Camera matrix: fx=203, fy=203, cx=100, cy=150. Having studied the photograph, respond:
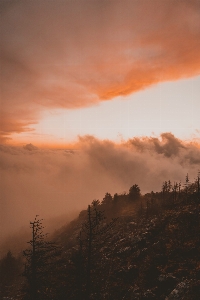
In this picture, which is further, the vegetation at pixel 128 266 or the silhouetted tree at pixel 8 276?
the silhouetted tree at pixel 8 276

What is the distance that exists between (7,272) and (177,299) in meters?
72.8

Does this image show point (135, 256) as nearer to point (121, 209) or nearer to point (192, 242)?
point (192, 242)

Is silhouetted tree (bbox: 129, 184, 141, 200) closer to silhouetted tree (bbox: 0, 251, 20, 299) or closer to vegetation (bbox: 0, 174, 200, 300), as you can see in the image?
vegetation (bbox: 0, 174, 200, 300)

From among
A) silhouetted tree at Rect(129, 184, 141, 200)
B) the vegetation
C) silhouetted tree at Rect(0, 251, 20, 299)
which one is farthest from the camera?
silhouetted tree at Rect(129, 184, 141, 200)

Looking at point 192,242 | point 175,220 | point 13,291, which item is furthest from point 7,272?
point 192,242

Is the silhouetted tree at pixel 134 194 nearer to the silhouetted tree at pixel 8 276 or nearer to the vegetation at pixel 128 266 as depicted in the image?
the vegetation at pixel 128 266

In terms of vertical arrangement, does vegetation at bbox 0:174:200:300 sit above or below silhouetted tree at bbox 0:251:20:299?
above

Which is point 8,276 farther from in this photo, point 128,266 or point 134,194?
point 134,194

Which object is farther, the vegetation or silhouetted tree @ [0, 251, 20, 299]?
silhouetted tree @ [0, 251, 20, 299]

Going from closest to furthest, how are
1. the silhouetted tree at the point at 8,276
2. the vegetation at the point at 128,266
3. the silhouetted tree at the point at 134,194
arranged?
the vegetation at the point at 128,266 < the silhouetted tree at the point at 8,276 < the silhouetted tree at the point at 134,194

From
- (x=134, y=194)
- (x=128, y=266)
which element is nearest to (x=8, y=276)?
(x=128, y=266)

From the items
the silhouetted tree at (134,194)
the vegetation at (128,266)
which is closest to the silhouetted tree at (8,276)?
the vegetation at (128,266)

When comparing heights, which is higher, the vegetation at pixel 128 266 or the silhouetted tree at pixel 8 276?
the vegetation at pixel 128 266

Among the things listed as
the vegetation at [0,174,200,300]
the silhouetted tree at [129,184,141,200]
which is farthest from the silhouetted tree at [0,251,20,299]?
the silhouetted tree at [129,184,141,200]
